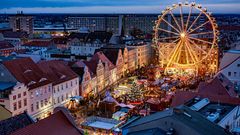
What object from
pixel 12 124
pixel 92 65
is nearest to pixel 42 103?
pixel 92 65

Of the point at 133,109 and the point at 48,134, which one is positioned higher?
the point at 48,134

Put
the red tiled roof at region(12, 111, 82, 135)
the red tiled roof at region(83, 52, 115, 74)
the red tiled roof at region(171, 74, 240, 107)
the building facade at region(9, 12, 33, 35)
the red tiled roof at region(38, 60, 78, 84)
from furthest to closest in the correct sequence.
→ the building facade at region(9, 12, 33, 35) < the red tiled roof at region(83, 52, 115, 74) < the red tiled roof at region(38, 60, 78, 84) < the red tiled roof at region(171, 74, 240, 107) < the red tiled roof at region(12, 111, 82, 135)

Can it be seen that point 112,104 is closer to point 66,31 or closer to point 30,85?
point 30,85

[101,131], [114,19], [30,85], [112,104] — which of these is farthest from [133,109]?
[114,19]

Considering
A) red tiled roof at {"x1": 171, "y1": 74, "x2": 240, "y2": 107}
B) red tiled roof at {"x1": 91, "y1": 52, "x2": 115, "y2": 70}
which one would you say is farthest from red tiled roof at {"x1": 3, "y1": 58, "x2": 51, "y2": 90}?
red tiled roof at {"x1": 91, "y1": 52, "x2": 115, "y2": 70}

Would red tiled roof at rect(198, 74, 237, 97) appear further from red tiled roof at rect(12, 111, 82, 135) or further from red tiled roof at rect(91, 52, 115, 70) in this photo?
red tiled roof at rect(91, 52, 115, 70)

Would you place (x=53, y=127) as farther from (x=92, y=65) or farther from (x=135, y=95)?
(x=92, y=65)
